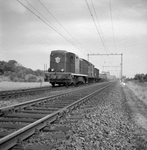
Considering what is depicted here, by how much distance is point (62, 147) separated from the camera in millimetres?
3236

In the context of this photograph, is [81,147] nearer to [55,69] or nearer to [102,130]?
[102,130]

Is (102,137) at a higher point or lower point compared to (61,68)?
lower

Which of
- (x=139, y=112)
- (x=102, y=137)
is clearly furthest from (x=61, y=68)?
(x=102, y=137)

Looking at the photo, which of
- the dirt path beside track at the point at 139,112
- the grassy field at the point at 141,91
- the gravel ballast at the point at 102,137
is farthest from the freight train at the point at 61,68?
the gravel ballast at the point at 102,137

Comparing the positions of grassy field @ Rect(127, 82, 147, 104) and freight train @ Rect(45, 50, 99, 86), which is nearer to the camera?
grassy field @ Rect(127, 82, 147, 104)

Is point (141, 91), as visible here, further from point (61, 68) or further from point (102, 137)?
point (102, 137)

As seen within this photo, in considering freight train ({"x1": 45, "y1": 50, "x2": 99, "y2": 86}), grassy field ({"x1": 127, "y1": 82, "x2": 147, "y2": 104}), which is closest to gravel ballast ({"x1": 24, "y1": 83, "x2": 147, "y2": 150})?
grassy field ({"x1": 127, "y1": 82, "x2": 147, "y2": 104})

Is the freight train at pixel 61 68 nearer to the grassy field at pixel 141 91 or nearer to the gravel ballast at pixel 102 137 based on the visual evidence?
the grassy field at pixel 141 91

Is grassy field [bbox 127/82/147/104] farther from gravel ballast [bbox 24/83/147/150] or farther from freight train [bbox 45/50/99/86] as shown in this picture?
freight train [bbox 45/50/99/86]

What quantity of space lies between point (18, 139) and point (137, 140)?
7.93 feet

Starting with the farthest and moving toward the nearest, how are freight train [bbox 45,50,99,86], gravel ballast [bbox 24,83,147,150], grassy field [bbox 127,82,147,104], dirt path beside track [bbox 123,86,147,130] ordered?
freight train [bbox 45,50,99,86], grassy field [bbox 127,82,147,104], dirt path beside track [bbox 123,86,147,130], gravel ballast [bbox 24,83,147,150]

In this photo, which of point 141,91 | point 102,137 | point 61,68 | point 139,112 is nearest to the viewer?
point 102,137

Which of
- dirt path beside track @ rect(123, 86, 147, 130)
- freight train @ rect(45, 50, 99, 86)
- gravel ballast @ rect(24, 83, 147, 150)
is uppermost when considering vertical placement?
freight train @ rect(45, 50, 99, 86)

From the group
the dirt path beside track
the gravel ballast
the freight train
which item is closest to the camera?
the gravel ballast
